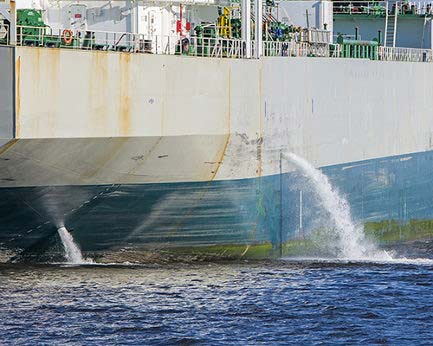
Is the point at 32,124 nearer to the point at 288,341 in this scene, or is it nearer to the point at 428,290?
the point at 288,341

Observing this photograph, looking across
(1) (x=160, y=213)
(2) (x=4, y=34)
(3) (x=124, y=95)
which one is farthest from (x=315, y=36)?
(2) (x=4, y=34)

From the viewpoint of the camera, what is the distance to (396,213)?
34750 millimetres

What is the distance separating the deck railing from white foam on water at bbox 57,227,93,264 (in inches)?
138

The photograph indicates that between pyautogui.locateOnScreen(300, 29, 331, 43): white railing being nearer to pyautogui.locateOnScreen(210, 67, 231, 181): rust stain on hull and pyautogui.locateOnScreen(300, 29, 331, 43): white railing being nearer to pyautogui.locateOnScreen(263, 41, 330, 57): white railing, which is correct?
pyautogui.locateOnScreen(263, 41, 330, 57): white railing

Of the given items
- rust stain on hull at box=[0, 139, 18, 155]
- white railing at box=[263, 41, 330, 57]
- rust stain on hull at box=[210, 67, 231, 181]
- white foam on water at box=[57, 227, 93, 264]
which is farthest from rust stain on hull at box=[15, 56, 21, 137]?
white railing at box=[263, 41, 330, 57]

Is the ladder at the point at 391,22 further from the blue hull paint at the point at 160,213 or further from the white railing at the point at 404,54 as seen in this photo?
the blue hull paint at the point at 160,213

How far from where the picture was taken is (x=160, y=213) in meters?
25.8

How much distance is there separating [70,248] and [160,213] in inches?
71.1

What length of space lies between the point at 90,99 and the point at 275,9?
12.3 meters

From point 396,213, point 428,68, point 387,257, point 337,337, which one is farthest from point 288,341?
point 428,68

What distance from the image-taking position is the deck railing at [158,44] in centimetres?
2366

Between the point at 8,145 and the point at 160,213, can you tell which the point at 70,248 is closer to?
the point at 160,213

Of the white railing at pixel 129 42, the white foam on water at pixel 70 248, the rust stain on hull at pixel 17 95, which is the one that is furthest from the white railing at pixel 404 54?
the rust stain on hull at pixel 17 95

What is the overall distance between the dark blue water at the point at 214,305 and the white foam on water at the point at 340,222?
2.58 metres
